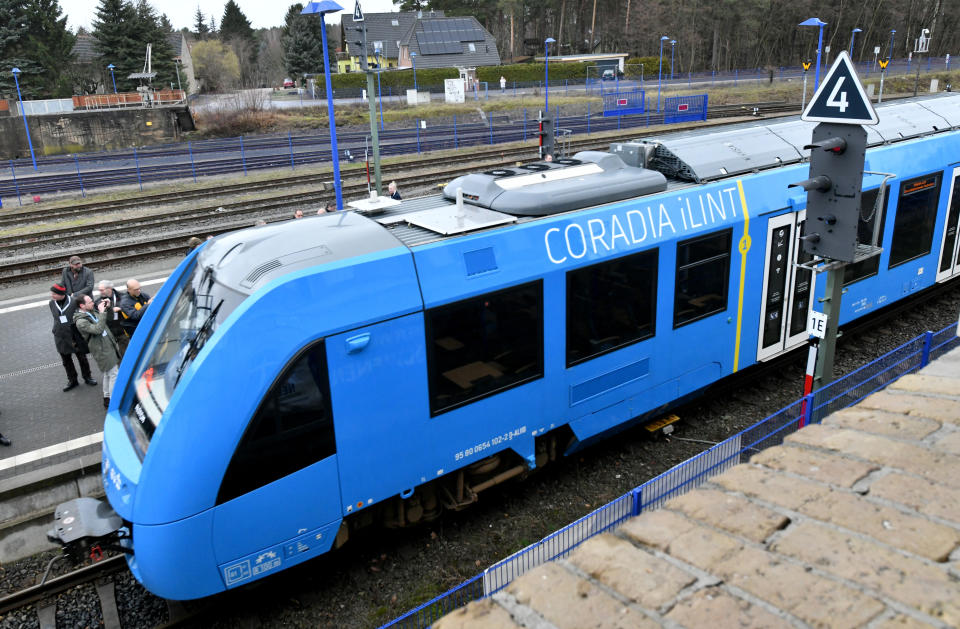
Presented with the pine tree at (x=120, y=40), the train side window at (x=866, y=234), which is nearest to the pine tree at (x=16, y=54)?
the pine tree at (x=120, y=40)

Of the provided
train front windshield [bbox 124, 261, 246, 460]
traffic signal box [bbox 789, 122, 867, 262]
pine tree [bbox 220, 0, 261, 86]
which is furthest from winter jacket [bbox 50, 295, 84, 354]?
pine tree [bbox 220, 0, 261, 86]

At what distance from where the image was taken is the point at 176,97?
163 ft

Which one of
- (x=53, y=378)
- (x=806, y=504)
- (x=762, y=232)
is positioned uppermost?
(x=806, y=504)

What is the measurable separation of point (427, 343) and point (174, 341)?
221 centimetres

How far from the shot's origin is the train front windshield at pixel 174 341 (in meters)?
5.79

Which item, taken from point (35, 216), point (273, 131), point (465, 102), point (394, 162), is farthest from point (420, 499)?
point (465, 102)

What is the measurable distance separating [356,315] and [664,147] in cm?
506

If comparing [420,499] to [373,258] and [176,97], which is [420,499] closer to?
[373,258]

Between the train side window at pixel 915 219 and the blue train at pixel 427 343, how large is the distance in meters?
2.28

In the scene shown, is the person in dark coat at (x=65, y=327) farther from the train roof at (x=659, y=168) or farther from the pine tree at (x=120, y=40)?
the pine tree at (x=120, y=40)

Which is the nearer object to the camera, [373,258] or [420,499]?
[373,258]

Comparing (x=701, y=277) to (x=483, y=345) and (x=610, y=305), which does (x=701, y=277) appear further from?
(x=483, y=345)

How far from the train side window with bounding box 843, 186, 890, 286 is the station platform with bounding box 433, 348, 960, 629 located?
26.5 ft

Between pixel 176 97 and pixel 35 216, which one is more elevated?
pixel 176 97
